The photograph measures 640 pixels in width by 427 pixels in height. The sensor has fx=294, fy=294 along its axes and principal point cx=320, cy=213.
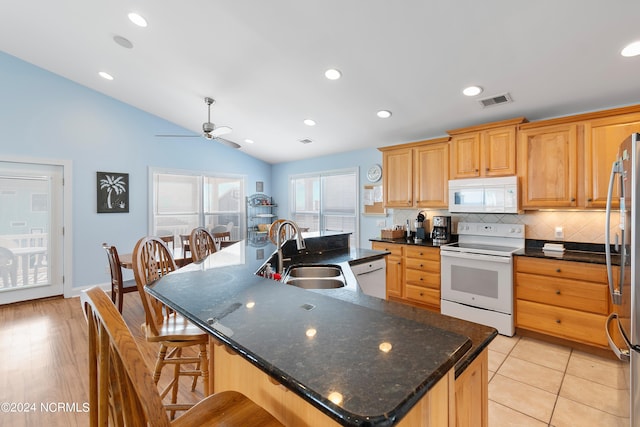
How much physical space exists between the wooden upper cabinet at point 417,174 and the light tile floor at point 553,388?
1.79m

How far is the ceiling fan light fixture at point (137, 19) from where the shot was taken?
2.68m

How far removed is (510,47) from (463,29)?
1.36 feet

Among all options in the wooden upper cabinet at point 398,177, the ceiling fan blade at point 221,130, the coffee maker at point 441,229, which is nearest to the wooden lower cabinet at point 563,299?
the coffee maker at point 441,229

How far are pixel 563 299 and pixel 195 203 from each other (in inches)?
223

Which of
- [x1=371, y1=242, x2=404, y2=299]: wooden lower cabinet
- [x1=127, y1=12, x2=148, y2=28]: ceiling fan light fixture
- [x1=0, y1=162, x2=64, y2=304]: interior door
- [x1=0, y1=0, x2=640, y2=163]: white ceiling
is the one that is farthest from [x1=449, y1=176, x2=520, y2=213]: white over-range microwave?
[x1=0, y1=162, x2=64, y2=304]: interior door

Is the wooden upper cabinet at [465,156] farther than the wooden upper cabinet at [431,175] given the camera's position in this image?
No

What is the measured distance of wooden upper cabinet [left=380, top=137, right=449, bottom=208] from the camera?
371 centimetres

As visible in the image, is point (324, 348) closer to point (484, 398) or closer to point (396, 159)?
point (484, 398)

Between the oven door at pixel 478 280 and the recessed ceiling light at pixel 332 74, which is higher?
the recessed ceiling light at pixel 332 74

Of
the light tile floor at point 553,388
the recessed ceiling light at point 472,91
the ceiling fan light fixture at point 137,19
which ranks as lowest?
the light tile floor at point 553,388

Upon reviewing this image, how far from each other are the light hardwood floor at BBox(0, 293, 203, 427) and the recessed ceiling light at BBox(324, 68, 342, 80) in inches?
117

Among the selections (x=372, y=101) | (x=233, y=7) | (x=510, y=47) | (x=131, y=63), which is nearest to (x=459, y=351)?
(x=510, y=47)

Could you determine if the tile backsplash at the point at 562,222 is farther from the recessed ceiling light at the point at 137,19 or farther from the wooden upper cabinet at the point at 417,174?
the recessed ceiling light at the point at 137,19

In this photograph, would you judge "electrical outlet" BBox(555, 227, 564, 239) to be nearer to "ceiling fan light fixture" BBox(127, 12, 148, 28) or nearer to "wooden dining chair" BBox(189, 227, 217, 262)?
"wooden dining chair" BBox(189, 227, 217, 262)
